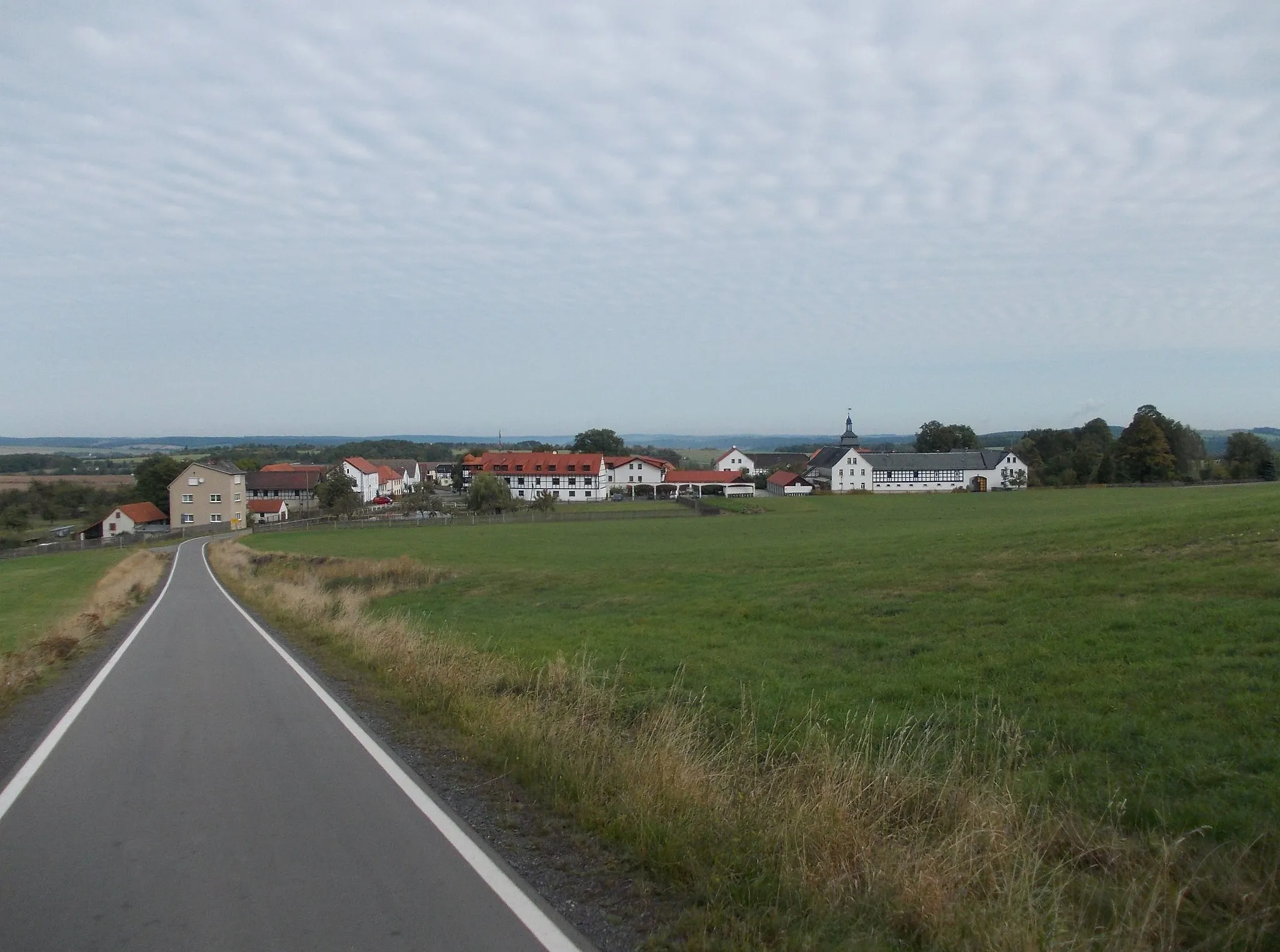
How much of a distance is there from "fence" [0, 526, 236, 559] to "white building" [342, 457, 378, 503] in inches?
1575

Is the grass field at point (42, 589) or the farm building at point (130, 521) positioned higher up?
the grass field at point (42, 589)

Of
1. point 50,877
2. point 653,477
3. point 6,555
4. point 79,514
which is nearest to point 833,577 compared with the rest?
point 50,877

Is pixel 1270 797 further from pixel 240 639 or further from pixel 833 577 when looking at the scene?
pixel 240 639

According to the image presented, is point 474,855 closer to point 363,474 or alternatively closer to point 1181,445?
point 1181,445

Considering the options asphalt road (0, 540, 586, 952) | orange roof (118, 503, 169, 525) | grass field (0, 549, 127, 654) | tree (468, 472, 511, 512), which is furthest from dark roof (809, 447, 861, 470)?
asphalt road (0, 540, 586, 952)

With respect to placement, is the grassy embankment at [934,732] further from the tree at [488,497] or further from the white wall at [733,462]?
the white wall at [733,462]

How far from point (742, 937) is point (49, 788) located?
6.39 metres

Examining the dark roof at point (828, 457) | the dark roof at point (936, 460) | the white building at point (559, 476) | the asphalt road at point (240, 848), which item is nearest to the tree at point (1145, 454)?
the dark roof at point (936, 460)

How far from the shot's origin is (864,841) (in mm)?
5789

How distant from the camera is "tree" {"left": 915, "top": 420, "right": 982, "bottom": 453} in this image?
14512 centimetres

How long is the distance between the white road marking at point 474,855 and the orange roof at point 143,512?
106m

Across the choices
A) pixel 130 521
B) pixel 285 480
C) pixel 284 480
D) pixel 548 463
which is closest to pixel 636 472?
pixel 548 463

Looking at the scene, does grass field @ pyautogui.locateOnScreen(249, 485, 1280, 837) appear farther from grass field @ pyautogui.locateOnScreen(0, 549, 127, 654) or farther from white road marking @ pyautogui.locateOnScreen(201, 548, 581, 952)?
grass field @ pyautogui.locateOnScreen(0, 549, 127, 654)

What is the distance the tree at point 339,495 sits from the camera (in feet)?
317
